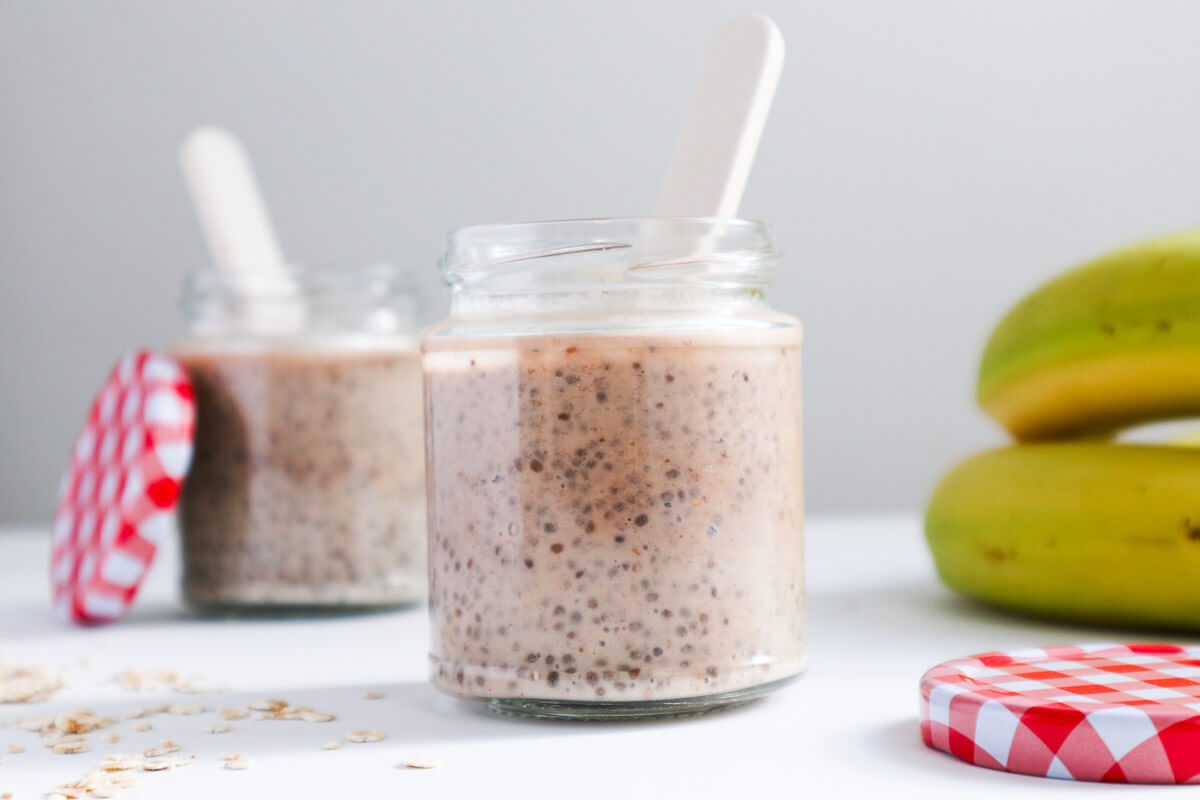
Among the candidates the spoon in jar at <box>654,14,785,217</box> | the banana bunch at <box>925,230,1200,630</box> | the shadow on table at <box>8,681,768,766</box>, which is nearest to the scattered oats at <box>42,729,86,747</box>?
the shadow on table at <box>8,681,768,766</box>

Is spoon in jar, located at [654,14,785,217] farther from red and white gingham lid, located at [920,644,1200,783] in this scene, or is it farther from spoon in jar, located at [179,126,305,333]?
spoon in jar, located at [179,126,305,333]

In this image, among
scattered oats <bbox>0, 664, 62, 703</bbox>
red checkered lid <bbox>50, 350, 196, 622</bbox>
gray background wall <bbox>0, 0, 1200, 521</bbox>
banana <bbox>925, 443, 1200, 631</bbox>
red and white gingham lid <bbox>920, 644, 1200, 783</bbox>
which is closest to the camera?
red and white gingham lid <bbox>920, 644, 1200, 783</bbox>

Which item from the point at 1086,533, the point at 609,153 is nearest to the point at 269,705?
the point at 1086,533

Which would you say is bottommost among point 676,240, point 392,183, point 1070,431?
point 1070,431

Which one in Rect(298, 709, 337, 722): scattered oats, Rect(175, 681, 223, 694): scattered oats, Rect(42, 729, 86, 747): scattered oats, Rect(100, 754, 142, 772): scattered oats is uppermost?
Rect(100, 754, 142, 772): scattered oats

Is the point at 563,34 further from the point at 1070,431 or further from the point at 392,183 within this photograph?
the point at 1070,431

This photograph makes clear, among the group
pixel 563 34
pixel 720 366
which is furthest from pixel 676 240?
pixel 563 34

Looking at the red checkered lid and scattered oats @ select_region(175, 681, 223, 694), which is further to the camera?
the red checkered lid
